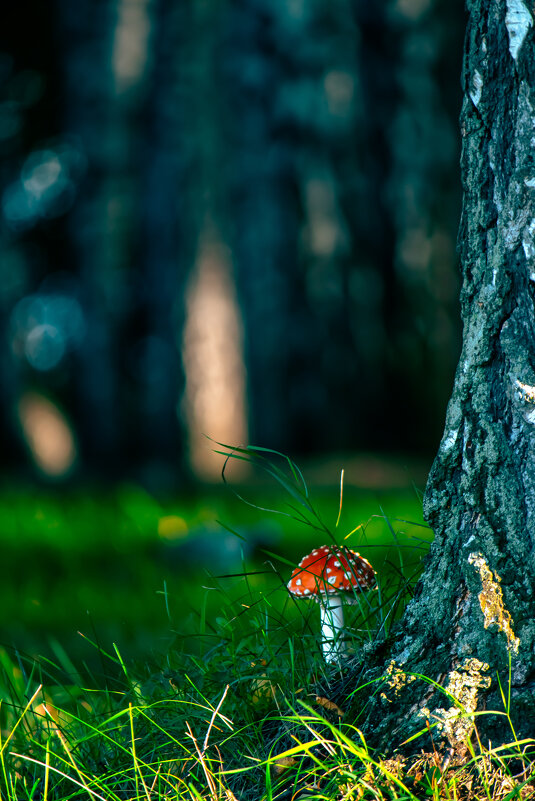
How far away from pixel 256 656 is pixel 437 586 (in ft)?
1.63

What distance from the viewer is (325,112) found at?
24.9ft

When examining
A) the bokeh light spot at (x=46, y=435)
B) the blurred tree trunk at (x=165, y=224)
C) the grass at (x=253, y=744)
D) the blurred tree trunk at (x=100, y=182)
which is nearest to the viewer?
the grass at (x=253, y=744)

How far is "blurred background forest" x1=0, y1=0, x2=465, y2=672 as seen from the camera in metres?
6.87

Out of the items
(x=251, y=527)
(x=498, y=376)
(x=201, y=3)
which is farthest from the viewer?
(x=201, y=3)

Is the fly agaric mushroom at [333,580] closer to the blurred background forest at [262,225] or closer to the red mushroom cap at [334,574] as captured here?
the red mushroom cap at [334,574]

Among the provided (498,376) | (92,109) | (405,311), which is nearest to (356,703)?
(498,376)

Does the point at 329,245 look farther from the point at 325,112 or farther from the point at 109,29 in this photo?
the point at 109,29

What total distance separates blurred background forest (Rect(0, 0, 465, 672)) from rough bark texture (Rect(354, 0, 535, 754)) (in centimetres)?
512

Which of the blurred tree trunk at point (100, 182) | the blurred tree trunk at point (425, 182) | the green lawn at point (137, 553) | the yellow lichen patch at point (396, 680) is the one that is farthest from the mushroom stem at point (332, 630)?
the blurred tree trunk at point (100, 182)

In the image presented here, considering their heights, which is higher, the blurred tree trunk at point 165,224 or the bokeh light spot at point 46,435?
the blurred tree trunk at point 165,224

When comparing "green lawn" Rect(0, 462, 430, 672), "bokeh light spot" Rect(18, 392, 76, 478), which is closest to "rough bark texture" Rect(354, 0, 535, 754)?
"green lawn" Rect(0, 462, 430, 672)

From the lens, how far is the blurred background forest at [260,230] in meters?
6.87

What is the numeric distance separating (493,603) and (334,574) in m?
0.52

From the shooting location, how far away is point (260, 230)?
26.2 feet
